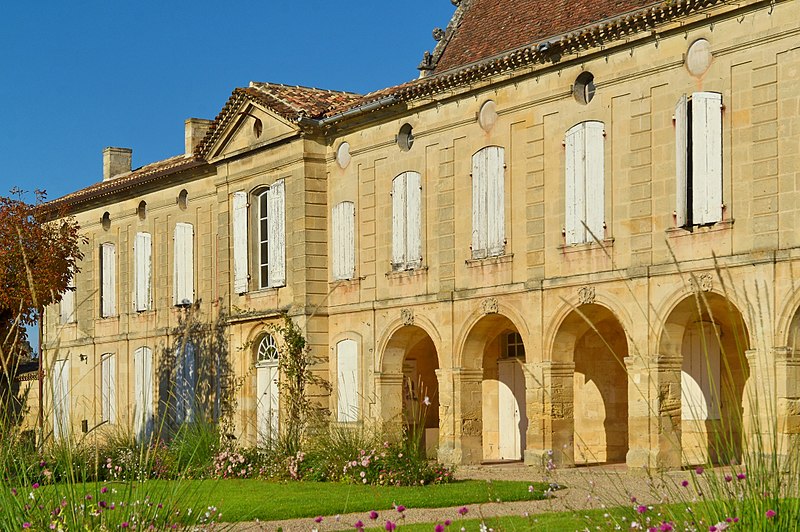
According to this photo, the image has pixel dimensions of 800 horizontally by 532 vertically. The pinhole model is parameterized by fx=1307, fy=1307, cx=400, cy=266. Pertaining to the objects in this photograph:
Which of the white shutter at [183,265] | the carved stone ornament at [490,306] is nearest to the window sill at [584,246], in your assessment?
the carved stone ornament at [490,306]

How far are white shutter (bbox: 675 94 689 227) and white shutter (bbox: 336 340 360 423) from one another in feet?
25.5

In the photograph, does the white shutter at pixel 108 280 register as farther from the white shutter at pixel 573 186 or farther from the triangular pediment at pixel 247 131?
the white shutter at pixel 573 186

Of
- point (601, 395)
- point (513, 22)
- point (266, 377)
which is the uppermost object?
point (513, 22)

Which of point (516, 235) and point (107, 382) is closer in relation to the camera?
point (516, 235)

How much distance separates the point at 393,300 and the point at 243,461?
4886 millimetres

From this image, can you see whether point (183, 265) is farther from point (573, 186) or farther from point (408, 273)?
point (573, 186)

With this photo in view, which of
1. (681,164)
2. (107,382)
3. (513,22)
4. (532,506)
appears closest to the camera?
(532,506)

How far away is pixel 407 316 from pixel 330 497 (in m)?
7.36

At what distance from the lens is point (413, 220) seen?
21.8m

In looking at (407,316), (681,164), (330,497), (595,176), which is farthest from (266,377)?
(681,164)

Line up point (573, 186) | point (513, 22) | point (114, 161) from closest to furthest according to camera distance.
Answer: point (573, 186)
point (513, 22)
point (114, 161)

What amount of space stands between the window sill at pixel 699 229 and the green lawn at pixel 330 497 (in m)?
3.83

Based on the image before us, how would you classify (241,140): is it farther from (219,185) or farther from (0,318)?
(0,318)

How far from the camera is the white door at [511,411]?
2184cm
